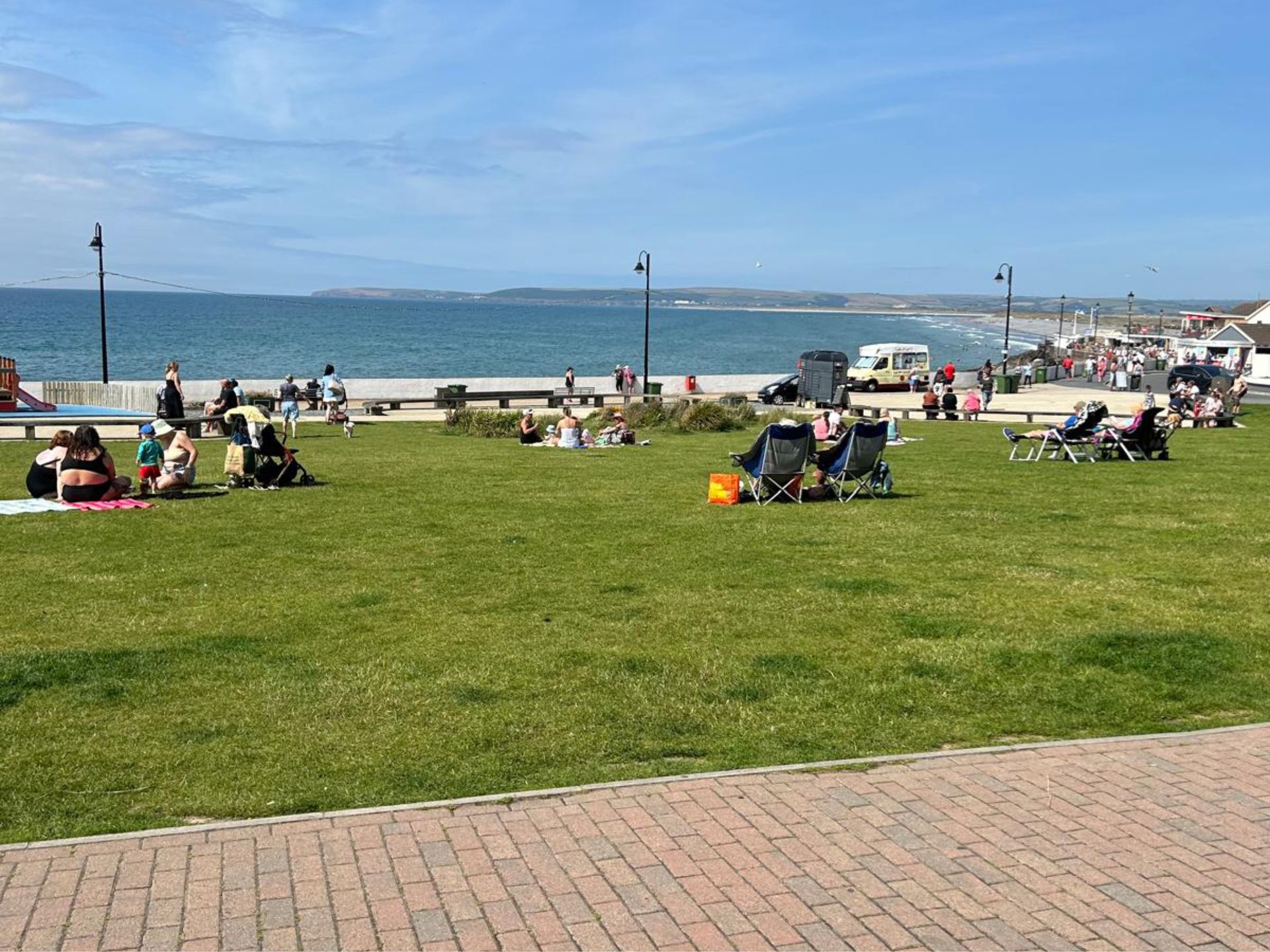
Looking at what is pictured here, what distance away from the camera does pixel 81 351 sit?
9169 centimetres

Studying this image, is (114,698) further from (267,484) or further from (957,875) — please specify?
(267,484)

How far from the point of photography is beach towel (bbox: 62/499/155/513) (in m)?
12.8

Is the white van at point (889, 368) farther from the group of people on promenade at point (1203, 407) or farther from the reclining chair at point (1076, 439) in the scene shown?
the reclining chair at point (1076, 439)

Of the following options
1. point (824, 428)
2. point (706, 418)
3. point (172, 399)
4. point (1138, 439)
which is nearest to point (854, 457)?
point (824, 428)

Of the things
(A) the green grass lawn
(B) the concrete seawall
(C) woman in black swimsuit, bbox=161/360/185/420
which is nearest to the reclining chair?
(A) the green grass lawn

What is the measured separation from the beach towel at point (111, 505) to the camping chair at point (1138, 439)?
14073 millimetres

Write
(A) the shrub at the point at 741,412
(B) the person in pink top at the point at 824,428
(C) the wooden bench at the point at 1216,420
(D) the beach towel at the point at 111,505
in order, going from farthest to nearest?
(A) the shrub at the point at 741,412, (C) the wooden bench at the point at 1216,420, (B) the person in pink top at the point at 824,428, (D) the beach towel at the point at 111,505

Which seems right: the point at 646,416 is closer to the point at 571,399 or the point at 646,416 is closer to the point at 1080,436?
the point at 571,399

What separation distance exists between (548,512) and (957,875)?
9.08 meters

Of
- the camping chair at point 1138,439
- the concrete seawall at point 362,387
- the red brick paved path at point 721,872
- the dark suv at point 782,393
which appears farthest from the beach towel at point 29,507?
the dark suv at point 782,393

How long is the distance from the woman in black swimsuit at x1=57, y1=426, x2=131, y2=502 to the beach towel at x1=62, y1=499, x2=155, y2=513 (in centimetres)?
11

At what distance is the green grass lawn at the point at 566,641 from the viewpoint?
5699mm

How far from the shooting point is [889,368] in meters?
50.4

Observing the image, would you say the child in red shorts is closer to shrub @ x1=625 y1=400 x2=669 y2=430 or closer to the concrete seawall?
shrub @ x1=625 y1=400 x2=669 y2=430
